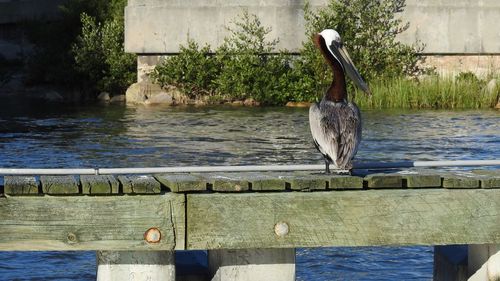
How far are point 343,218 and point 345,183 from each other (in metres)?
0.20

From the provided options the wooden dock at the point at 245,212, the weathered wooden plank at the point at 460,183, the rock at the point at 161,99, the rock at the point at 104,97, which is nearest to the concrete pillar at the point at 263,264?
the wooden dock at the point at 245,212

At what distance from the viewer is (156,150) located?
1953 cm

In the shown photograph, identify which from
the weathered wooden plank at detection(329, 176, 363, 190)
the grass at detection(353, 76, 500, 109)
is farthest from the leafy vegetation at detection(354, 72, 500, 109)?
the weathered wooden plank at detection(329, 176, 363, 190)

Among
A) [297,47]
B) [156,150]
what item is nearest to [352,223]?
[156,150]

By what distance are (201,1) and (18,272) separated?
2166cm

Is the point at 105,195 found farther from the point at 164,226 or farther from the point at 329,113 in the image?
the point at 329,113

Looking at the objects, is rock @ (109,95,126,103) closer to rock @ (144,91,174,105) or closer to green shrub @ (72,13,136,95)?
green shrub @ (72,13,136,95)

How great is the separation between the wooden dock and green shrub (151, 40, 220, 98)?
23899 mm

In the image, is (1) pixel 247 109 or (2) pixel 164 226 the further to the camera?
(1) pixel 247 109

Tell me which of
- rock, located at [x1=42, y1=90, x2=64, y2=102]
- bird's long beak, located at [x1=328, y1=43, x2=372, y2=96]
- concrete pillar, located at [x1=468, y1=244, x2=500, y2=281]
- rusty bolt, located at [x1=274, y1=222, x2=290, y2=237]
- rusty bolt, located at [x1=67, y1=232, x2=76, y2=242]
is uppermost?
bird's long beak, located at [x1=328, y1=43, x2=372, y2=96]

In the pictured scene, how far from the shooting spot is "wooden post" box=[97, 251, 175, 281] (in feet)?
22.8

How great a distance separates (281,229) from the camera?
22.1 ft

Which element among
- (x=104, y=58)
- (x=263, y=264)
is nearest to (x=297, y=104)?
(x=104, y=58)

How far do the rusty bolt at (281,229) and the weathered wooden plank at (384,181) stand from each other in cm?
53
